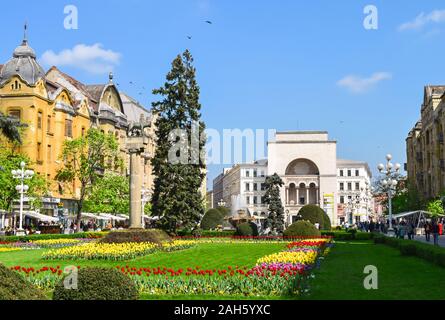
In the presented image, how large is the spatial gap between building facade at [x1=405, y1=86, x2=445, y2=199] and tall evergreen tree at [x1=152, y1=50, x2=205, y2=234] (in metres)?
31.9

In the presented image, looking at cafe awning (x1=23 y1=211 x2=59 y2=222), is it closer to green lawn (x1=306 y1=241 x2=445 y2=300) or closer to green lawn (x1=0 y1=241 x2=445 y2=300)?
green lawn (x1=0 y1=241 x2=445 y2=300)

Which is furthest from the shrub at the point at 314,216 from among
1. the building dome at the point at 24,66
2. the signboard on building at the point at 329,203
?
the signboard on building at the point at 329,203

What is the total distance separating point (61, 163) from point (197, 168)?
1778cm

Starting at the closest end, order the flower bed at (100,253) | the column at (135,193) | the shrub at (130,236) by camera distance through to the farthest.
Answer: the flower bed at (100,253) → the shrub at (130,236) → the column at (135,193)

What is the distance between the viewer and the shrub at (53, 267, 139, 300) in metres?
9.09

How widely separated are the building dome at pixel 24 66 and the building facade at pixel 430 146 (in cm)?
4085

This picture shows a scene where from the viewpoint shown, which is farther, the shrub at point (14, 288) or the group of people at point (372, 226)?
the group of people at point (372, 226)

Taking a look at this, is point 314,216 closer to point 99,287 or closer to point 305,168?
point 99,287

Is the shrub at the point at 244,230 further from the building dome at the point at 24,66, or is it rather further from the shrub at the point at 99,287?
the shrub at the point at 99,287

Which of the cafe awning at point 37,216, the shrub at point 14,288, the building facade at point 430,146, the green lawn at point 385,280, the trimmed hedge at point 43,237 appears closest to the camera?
the shrub at point 14,288

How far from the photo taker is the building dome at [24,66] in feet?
172

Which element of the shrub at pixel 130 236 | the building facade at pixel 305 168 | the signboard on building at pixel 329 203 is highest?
the building facade at pixel 305 168

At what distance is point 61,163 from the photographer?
56219 mm

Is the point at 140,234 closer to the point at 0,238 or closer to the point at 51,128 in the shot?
the point at 0,238
